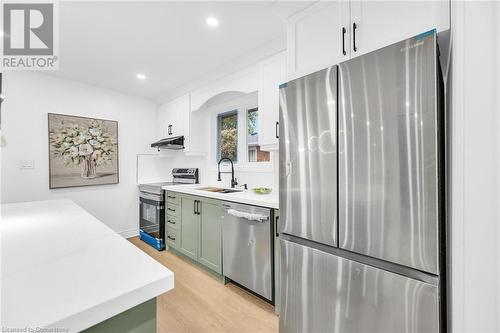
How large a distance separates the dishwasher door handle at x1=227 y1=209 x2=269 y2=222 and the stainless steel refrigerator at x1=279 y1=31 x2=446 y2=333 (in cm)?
50

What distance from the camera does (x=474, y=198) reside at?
743mm

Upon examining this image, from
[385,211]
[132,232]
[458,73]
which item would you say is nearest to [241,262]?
[385,211]

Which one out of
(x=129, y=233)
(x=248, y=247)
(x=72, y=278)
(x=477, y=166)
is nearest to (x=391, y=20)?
(x=477, y=166)

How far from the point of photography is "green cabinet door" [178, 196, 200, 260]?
111 inches

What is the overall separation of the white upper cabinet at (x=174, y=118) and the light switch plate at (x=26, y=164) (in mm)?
1727

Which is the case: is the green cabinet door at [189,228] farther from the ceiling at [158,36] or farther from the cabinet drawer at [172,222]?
the ceiling at [158,36]

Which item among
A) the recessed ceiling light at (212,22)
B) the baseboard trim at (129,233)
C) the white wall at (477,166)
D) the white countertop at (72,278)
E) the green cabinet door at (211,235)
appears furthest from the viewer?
the baseboard trim at (129,233)

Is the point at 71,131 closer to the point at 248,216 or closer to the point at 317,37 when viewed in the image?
the point at 248,216

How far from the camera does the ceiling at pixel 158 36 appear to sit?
1810 mm

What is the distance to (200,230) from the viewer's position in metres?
2.74

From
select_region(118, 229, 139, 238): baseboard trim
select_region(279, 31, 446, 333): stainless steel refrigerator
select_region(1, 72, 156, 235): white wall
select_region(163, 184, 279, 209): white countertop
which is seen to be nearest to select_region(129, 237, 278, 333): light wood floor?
select_region(279, 31, 446, 333): stainless steel refrigerator

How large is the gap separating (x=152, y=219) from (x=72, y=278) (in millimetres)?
3090

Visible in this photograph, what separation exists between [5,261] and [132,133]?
3457 millimetres

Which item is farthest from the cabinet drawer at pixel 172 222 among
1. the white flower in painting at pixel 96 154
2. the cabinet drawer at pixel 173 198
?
the white flower in painting at pixel 96 154
